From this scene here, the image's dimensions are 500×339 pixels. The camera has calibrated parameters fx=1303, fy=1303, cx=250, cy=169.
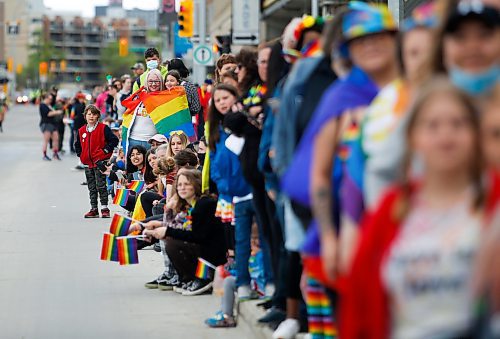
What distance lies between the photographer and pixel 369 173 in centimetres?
486

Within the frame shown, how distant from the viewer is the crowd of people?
13.0 ft

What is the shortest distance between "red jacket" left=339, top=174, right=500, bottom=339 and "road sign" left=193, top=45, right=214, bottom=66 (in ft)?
90.0

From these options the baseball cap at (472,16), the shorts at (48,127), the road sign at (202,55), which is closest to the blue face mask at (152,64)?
the baseball cap at (472,16)

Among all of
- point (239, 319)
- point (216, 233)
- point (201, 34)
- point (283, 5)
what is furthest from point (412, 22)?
point (283, 5)

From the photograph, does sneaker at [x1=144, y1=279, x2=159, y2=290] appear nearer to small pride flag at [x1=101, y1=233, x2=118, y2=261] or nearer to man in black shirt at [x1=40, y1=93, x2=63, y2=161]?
small pride flag at [x1=101, y1=233, x2=118, y2=261]

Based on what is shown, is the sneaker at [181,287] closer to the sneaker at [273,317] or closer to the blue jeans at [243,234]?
the blue jeans at [243,234]

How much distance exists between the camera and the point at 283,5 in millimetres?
41344

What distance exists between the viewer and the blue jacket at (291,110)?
6.68 meters

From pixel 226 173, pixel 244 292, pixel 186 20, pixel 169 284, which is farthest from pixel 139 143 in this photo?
pixel 186 20

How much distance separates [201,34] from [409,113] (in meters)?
33.1

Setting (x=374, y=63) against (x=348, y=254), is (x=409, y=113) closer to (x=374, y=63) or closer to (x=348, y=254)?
(x=348, y=254)

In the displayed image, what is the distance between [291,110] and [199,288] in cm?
448

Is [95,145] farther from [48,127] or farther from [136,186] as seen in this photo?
[48,127]

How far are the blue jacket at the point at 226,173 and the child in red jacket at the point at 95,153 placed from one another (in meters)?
8.14
